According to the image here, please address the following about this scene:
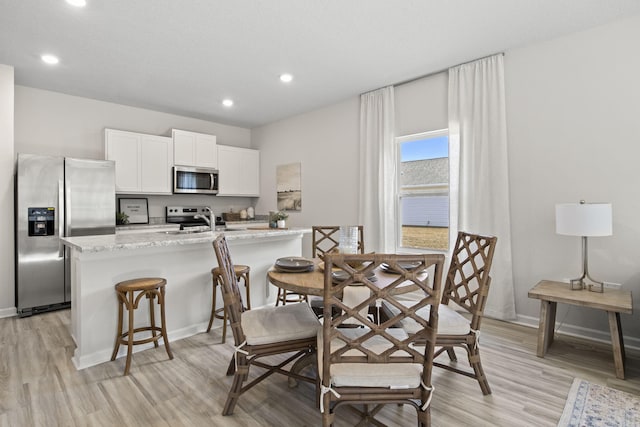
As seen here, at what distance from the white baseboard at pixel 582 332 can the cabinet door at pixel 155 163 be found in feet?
16.7

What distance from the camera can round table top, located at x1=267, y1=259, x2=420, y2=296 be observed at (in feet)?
5.61

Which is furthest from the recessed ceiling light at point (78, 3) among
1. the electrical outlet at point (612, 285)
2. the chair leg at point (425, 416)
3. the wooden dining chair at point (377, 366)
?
the electrical outlet at point (612, 285)

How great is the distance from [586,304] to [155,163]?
214 inches

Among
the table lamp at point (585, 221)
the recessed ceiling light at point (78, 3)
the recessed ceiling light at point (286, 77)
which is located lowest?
the table lamp at point (585, 221)

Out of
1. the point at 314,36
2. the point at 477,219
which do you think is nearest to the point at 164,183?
the point at 314,36

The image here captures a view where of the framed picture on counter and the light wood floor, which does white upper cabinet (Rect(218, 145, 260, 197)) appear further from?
the light wood floor

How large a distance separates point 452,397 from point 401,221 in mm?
2577

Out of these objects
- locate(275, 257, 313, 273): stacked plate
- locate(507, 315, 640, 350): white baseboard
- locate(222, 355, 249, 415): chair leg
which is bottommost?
locate(507, 315, 640, 350): white baseboard

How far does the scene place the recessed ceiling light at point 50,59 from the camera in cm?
332

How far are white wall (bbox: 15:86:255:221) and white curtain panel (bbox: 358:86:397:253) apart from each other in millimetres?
3180

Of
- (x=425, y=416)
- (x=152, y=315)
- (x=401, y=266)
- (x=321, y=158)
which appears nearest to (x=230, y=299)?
(x=401, y=266)

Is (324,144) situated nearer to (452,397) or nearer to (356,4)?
(356,4)

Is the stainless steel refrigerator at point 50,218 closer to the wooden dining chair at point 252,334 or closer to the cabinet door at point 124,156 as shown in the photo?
the cabinet door at point 124,156

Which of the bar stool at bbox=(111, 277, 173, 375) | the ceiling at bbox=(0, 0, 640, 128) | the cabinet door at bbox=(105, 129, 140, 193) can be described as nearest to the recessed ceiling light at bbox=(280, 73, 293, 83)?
the ceiling at bbox=(0, 0, 640, 128)
